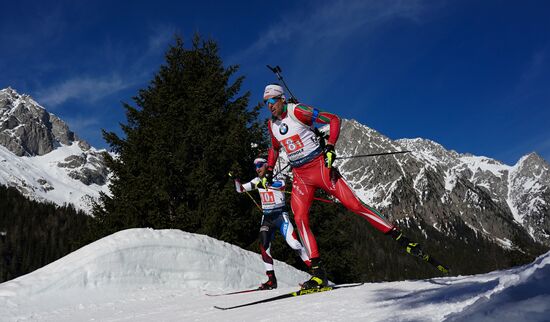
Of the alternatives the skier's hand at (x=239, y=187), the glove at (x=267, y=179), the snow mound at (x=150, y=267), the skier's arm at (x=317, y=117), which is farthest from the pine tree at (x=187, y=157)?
the skier's arm at (x=317, y=117)

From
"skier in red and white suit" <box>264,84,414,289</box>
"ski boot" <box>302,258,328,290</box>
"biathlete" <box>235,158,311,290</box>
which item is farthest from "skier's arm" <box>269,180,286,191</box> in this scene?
"ski boot" <box>302,258,328,290</box>

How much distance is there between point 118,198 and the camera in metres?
14.1

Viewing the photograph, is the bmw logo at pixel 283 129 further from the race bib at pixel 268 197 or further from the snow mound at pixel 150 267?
the snow mound at pixel 150 267

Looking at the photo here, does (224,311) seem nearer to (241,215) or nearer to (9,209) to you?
(241,215)

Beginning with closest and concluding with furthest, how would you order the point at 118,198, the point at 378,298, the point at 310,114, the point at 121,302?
the point at 378,298 → the point at 310,114 → the point at 121,302 → the point at 118,198

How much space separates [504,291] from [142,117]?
14881mm

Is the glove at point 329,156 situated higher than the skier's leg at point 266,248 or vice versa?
the glove at point 329,156

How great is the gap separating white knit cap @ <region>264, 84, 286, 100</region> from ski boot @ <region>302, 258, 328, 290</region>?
2.39m

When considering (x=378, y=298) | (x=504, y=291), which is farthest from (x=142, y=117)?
(x=504, y=291)

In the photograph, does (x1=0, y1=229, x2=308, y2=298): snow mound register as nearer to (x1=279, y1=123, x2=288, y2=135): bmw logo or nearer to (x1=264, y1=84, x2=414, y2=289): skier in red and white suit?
(x1=264, y1=84, x2=414, y2=289): skier in red and white suit

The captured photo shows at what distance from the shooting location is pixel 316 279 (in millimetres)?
5883

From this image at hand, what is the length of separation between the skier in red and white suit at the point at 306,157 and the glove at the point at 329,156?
0.09m

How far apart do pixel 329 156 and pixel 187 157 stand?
29.2 ft

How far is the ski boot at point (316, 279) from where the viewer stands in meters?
5.85
